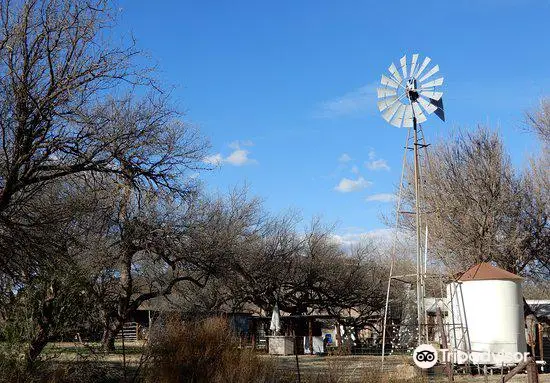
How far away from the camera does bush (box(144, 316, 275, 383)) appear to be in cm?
1077

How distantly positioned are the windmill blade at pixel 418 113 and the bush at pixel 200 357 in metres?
13.4

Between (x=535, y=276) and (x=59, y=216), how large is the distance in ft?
82.7

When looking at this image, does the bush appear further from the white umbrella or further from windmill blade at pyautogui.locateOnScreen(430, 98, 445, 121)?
the white umbrella

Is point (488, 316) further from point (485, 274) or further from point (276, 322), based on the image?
point (276, 322)

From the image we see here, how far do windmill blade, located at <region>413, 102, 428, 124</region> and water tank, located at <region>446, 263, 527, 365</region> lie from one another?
18.0ft

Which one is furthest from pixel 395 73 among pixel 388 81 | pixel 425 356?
pixel 425 356

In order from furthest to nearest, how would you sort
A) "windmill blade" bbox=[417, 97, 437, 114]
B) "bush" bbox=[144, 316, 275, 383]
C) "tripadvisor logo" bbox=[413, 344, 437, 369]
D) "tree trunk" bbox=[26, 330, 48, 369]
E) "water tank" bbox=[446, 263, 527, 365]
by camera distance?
"windmill blade" bbox=[417, 97, 437, 114] → "water tank" bbox=[446, 263, 527, 365] → "tripadvisor logo" bbox=[413, 344, 437, 369] → "tree trunk" bbox=[26, 330, 48, 369] → "bush" bbox=[144, 316, 275, 383]

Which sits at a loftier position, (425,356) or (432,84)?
(432,84)

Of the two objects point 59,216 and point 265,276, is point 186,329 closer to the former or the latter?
point 59,216

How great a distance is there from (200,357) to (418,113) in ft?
47.7

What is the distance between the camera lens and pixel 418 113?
22906mm

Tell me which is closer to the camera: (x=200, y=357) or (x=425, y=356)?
(x=200, y=357)

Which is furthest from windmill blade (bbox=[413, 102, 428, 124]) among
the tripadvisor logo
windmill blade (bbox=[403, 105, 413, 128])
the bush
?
the bush

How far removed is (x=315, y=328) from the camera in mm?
35281
